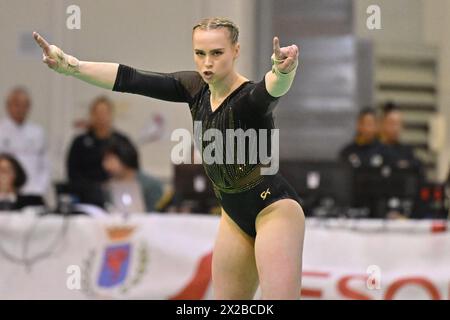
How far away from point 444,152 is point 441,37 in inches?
54.9

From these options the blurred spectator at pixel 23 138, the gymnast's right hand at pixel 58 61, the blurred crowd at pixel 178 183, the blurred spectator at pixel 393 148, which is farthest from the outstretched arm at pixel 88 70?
the blurred spectator at pixel 23 138

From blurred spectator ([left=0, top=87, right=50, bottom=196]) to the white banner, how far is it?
6.62 ft

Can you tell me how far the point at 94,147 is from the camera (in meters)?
8.33

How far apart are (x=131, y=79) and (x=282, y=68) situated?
77cm

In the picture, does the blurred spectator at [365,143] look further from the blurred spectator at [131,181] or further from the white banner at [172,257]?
the blurred spectator at [131,181]

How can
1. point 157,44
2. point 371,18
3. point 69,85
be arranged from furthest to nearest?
1. point 69,85
2. point 157,44
3. point 371,18

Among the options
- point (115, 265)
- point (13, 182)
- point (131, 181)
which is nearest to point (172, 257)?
point (115, 265)

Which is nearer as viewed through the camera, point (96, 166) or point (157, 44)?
point (157, 44)

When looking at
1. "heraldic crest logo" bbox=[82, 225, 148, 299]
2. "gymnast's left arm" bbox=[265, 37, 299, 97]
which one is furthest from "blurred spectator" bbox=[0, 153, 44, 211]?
"gymnast's left arm" bbox=[265, 37, 299, 97]

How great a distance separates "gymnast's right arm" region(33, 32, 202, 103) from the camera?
13.4 ft

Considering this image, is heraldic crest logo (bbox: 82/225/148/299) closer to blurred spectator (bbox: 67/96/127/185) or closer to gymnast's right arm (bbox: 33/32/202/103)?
blurred spectator (bbox: 67/96/127/185)

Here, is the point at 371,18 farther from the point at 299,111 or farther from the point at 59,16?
the point at 59,16

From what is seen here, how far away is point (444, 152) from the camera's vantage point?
11.2m

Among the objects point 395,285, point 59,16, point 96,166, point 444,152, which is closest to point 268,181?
point 395,285
